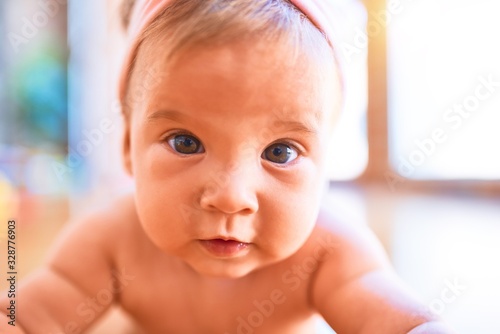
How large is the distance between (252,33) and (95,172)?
4.12 feet

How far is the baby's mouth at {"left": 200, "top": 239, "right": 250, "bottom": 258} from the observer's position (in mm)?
533

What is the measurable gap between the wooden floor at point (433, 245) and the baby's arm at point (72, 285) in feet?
0.12

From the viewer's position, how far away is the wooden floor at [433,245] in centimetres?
72

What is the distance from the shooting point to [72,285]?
25.8 inches

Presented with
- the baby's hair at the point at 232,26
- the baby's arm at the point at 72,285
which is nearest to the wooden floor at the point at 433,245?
the baby's arm at the point at 72,285

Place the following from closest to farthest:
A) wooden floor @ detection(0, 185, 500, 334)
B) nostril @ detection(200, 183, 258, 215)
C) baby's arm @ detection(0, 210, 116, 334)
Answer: nostril @ detection(200, 183, 258, 215) < baby's arm @ detection(0, 210, 116, 334) < wooden floor @ detection(0, 185, 500, 334)

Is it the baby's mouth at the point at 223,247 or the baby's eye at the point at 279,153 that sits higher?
the baby's eye at the point at 279,153

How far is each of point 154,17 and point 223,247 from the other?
238mm

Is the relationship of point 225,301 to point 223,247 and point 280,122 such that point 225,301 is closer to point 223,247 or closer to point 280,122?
point 223,247

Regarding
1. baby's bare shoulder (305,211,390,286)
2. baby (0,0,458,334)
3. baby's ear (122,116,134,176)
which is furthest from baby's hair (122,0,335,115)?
baby's bare shoulder (305,211,390,286)

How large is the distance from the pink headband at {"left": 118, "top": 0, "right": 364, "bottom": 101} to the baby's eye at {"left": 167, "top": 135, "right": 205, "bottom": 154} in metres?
0.12

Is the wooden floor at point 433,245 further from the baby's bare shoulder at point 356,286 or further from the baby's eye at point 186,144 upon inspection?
the baby's eye at point 186,144

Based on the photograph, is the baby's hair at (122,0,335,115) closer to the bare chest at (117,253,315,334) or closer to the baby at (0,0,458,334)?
the baby at (0,0,458,334)

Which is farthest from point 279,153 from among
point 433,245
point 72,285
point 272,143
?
point 433,245
